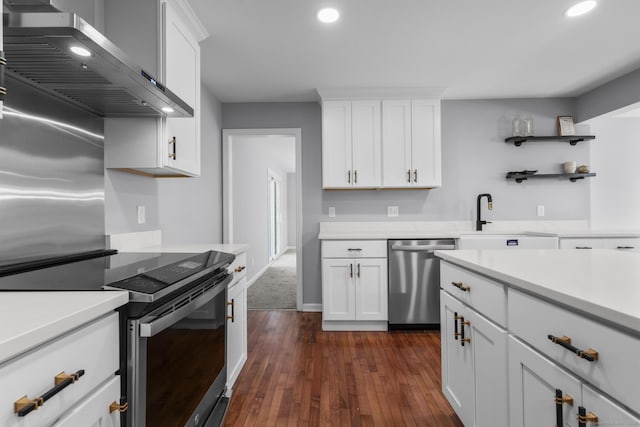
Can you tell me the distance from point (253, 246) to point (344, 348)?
2963 mm

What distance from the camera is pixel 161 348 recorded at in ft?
3.43

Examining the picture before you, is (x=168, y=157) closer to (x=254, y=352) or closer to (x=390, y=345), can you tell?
(x=254, y=352)

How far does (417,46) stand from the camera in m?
2.54

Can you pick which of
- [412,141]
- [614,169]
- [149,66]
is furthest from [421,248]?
[614,169]

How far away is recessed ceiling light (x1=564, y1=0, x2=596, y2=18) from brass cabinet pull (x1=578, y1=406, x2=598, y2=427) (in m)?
2.38

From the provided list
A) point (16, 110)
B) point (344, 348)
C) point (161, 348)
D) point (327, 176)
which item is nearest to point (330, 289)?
point (344, 348)

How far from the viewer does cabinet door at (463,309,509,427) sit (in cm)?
114

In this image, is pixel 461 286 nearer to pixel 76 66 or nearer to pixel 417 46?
pixel 76 66

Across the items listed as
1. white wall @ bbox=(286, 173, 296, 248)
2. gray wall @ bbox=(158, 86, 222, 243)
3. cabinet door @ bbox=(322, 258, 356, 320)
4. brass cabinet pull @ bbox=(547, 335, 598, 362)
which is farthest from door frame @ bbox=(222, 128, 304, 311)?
white wall @ bbox=(286, 173, 296, 248)

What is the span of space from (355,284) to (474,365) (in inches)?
70.2

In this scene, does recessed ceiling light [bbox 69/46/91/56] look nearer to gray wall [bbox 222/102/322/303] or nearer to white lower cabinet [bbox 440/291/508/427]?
white lower cabinet [bbox 440/291/508/427]

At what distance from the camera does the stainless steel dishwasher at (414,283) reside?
3062 millimetres

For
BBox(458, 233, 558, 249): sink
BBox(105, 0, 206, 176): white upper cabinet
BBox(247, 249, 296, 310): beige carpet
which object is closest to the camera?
BBox(105, 0, 206, 176): white upper cabinet

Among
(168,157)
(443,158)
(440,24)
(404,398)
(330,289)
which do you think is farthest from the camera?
(443,158)
